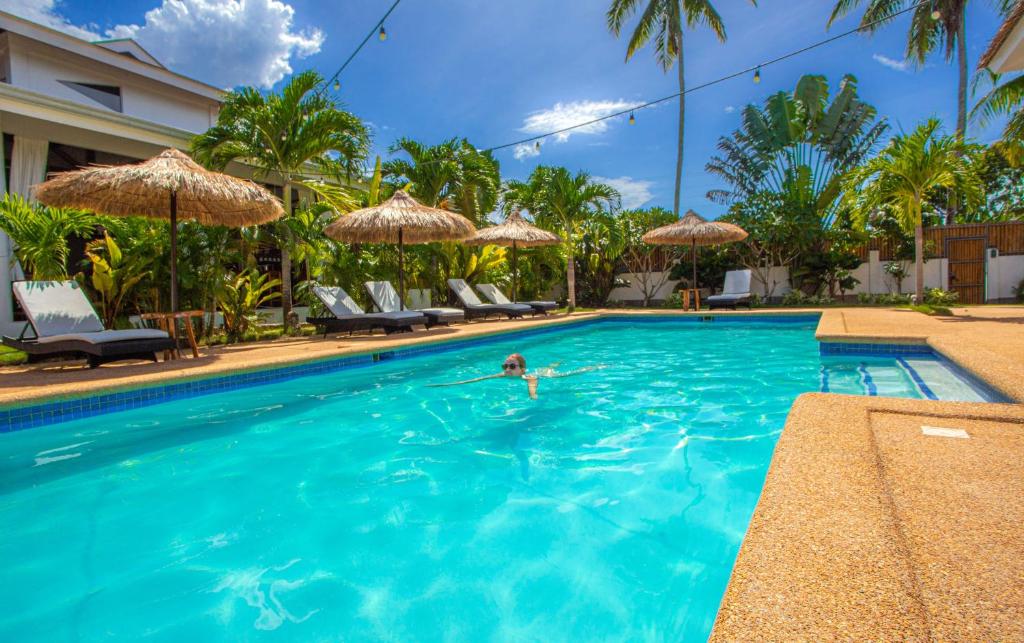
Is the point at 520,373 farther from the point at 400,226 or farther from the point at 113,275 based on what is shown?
the point at 113,275

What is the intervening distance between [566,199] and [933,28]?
51.1ft

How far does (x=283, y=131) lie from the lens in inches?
368

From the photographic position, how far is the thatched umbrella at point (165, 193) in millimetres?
6418

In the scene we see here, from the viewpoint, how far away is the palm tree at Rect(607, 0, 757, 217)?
20.5 m

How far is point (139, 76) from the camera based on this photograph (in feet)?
42.2

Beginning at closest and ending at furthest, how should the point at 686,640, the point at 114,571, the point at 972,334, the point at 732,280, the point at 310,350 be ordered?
the point at 686,640 → the point at 114,571 → the point at 972,334 → the point at 310,350 → the point at 732,280

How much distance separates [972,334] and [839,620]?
697cm

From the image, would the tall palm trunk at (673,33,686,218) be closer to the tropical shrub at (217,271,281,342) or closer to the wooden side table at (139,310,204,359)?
the tropical shrub at (217,271,281,342)

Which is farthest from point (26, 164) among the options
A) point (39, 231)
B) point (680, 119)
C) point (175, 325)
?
point (680, 119)

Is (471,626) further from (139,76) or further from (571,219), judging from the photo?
(139,76)

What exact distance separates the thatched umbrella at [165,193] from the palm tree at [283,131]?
134 centimetres

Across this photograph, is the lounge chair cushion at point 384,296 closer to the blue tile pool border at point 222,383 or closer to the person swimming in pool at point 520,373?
the blue tile pool border at point 222,383

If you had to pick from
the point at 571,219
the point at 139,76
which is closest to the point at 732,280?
the point at 571,219

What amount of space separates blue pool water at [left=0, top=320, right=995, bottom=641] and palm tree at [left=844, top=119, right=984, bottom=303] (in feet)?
23.3
